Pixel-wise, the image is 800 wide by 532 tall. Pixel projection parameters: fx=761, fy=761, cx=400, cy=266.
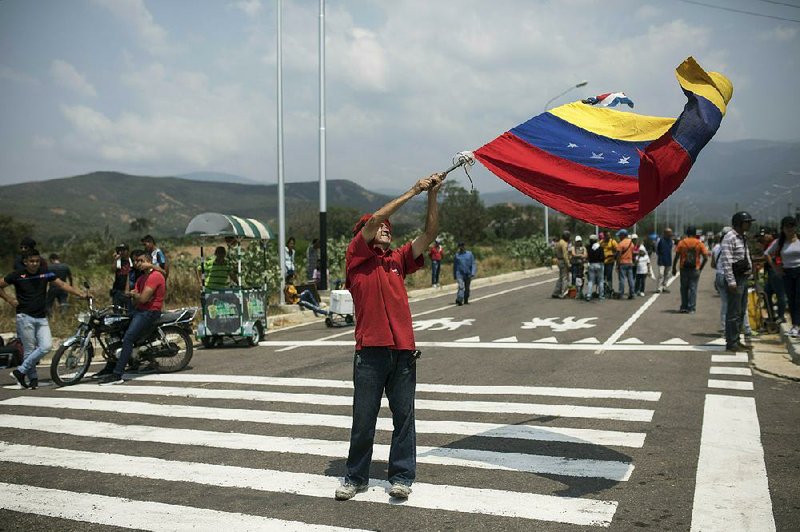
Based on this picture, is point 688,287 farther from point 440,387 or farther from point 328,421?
point 328,421

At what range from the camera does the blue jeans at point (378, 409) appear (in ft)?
18.5

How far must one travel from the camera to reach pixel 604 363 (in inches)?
449

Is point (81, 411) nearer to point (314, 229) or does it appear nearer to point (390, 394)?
point (390, 394)

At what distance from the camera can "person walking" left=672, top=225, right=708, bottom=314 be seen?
17.9m

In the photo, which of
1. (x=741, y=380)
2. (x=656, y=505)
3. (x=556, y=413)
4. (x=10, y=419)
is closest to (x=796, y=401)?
(x=741, y=380)

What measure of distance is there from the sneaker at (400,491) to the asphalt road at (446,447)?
74mm

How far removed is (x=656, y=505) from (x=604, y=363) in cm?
625

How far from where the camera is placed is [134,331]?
11.2m

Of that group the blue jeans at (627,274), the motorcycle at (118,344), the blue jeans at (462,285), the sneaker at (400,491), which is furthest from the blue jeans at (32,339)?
the blue jeans at (627,274)

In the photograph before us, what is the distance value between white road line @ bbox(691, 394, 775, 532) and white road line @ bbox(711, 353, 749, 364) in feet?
10.8

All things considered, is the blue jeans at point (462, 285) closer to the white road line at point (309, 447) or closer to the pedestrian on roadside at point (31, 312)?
the pedestrian on roadside at point (31, 312)

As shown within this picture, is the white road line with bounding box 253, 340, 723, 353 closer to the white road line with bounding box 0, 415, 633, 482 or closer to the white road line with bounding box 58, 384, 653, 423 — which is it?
the white road line with bounding box 58, 384, 653, 423

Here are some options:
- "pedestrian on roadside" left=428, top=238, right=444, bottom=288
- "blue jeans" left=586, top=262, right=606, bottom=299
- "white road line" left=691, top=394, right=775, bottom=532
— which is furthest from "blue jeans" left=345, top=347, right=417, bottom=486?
"pedestrian on roadside" left=428, top=238, right=444, bottom=288

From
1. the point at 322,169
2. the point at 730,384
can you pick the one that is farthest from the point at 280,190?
the point at 730,384
